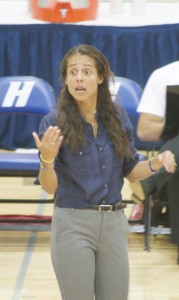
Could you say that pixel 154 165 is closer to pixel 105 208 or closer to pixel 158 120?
pixel 105 208

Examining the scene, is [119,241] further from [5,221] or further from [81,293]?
[5,221]

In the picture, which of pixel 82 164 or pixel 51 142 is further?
pixel 82 164

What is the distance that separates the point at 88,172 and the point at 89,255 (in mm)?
349

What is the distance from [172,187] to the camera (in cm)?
506

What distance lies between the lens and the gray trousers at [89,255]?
309 cm

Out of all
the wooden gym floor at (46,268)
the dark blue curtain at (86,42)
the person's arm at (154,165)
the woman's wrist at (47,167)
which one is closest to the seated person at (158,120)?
the wooden gym floor at (46,268)

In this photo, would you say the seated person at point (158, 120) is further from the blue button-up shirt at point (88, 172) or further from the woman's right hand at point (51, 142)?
the woman's right hand at point (51, 142)

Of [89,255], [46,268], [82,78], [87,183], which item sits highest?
[82,78]

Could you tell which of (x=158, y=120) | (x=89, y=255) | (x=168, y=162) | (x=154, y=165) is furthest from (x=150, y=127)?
(x=89, y=255)

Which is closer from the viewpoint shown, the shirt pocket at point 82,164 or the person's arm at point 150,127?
the shirt pocket at point 82,164

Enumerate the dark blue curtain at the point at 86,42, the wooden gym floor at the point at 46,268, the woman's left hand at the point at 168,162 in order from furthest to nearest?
1. the dark blue curtain at the point at 86,42
2. the wooden gym floor at the point at 46,268
3. the woman's left hand at the point at 168,162

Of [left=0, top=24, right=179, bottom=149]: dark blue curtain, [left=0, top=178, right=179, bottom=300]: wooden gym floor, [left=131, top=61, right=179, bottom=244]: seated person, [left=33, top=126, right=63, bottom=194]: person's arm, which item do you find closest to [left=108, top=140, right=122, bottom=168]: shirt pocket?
[left=33, top=126, right=63, bottom=194]: person's arm

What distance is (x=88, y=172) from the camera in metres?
3.16

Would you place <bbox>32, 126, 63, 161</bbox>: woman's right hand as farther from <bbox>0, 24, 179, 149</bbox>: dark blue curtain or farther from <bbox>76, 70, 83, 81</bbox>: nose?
<bbox>0, 24, 179, 149</bbox>: dark blue curtain
